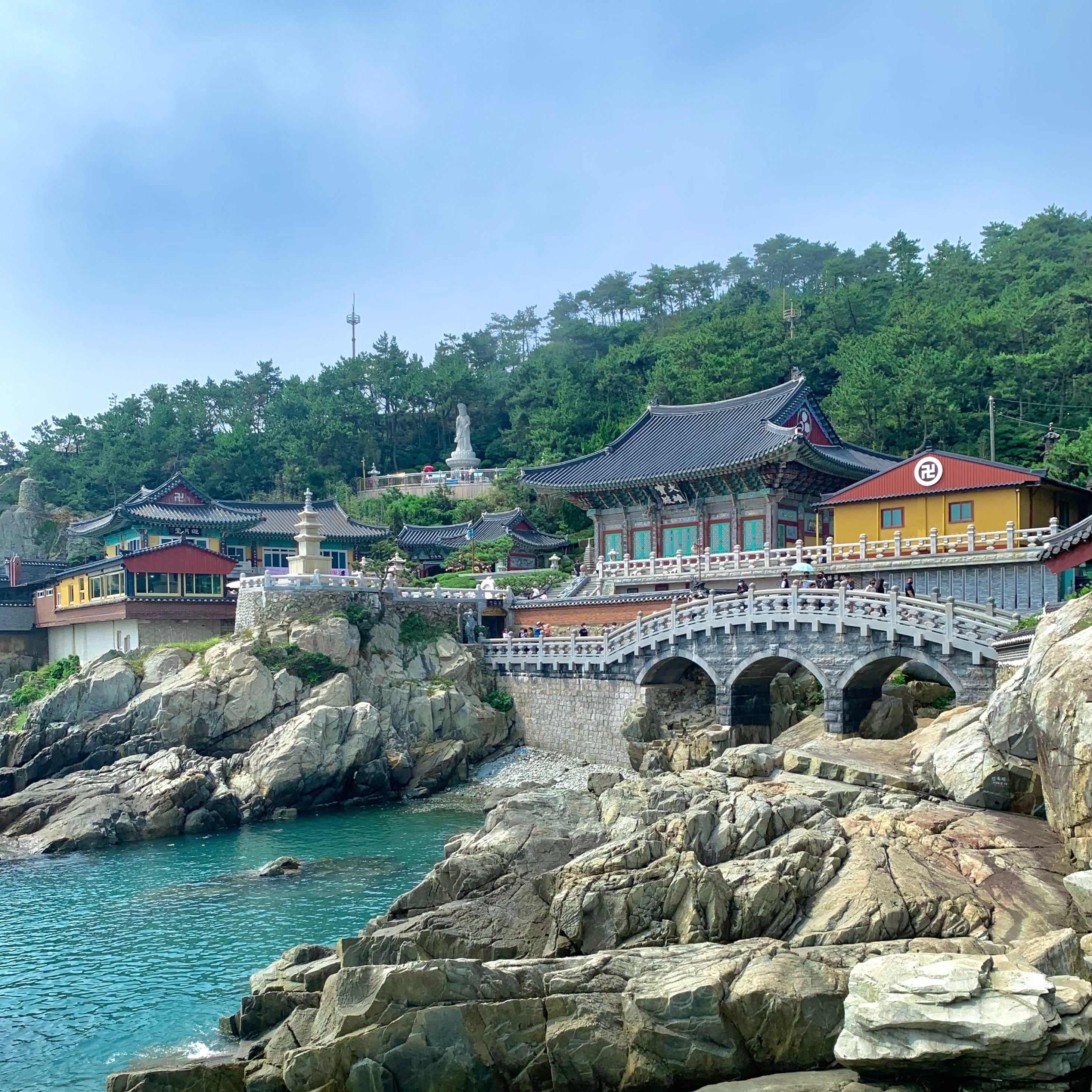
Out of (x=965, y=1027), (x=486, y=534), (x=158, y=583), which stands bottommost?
(x=965, y=1027)

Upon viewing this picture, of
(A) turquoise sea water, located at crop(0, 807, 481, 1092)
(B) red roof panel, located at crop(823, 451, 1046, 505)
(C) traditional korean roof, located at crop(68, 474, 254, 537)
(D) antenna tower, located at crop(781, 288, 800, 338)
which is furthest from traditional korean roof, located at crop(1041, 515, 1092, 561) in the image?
(D) antenna tower, located at crop(781, 288, 800, 338)

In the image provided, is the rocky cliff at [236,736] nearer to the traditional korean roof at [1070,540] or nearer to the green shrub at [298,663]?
the green shrub at [298,663]

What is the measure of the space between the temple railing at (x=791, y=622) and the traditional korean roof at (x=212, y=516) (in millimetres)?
18601

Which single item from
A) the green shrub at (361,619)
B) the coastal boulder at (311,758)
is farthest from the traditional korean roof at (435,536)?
the coastal boulder at (311,758)

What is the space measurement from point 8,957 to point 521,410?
7122 centimetres

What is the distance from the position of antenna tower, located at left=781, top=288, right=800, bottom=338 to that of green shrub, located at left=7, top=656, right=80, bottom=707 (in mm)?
51059

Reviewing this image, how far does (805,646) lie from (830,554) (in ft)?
21.1

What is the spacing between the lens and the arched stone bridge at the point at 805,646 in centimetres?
3127

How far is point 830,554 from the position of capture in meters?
40.3

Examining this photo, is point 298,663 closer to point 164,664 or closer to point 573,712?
point 164,664

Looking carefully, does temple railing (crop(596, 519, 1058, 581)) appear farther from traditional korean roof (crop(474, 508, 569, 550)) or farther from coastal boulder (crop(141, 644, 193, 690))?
coastal boulder (crop(141, 644, 193, 690))

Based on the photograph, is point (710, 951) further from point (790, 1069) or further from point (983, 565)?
point (983, 565)

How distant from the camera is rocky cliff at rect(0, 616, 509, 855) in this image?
3481 centimetres

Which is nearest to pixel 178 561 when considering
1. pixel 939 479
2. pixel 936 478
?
pixel 936 478
